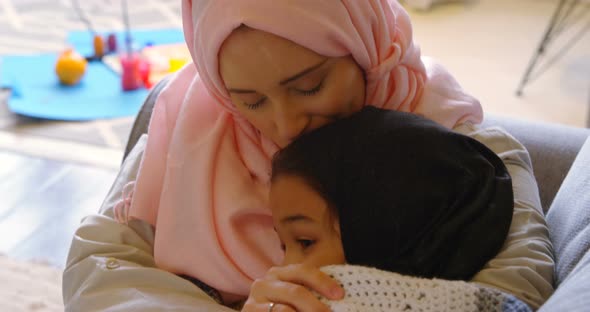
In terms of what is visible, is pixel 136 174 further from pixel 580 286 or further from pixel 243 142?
pixel 580 286

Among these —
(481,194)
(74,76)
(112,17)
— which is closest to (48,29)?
(112,17)

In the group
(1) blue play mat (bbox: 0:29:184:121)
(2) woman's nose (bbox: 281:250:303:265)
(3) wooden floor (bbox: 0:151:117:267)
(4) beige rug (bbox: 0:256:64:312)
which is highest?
(2) woman's nose (bbox: 281:250:303:265)

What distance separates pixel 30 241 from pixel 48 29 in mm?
1979

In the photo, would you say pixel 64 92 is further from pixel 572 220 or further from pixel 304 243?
pixel 572 220

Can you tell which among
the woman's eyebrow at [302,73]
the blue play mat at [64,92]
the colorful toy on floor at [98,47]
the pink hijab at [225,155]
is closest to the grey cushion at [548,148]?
the pink hijab at [225,155]

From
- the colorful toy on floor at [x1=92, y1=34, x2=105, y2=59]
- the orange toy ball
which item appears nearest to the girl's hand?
the orange toy ball

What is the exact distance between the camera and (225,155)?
43.2 inches

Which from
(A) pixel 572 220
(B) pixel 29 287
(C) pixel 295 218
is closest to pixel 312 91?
(C) pixel 295 218

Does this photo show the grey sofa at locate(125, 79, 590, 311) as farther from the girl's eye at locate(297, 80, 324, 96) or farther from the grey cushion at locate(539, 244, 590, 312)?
the girl's eye at locate(297, 80, 324, 96)

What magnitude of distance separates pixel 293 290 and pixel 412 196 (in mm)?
178

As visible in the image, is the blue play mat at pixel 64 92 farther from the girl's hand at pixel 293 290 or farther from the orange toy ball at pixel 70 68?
the girl's hand at pixel 293 290

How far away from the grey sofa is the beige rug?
0.73m

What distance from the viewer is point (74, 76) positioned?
3.12 m

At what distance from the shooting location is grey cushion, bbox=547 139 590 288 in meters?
0.87
